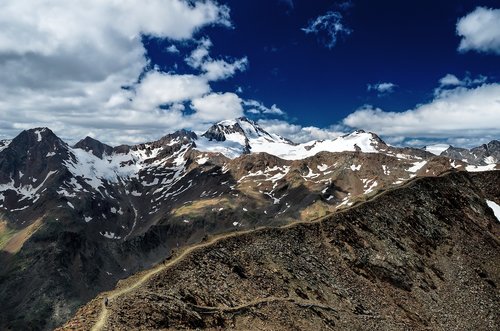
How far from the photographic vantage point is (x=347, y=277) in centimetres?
6531

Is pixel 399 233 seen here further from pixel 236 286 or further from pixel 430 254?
pixel 236 286

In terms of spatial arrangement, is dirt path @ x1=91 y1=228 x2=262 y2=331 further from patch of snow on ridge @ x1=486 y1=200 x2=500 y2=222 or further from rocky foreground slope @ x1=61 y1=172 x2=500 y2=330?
patch of snow on ridge @ x1=486 y1=200 x2=500 y2=222

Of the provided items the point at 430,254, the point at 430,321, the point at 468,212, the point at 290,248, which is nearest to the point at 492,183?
the point at 468,212

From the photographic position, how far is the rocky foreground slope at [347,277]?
44938 millimetres

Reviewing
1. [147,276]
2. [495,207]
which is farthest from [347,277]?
[495,207]

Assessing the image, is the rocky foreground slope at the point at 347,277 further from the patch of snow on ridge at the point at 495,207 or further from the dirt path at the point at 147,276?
the patch of snow on ridge at the point at 495,207

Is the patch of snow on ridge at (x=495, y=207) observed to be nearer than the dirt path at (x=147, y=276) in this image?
No

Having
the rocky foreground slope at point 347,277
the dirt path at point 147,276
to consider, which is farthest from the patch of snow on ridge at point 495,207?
the dirt path at point 147,276

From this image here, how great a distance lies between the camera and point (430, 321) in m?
65.0

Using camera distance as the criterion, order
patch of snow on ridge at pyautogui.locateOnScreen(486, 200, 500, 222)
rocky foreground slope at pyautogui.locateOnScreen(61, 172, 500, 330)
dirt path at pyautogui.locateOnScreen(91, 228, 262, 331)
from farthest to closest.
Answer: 1. patch of snow on ridge at pyautogui.locateOnScreen(486, 200, 500, 222)
2. rocky foreground slope at pyautogui.locateOnScreen(61, 172, 500, 330)
3. dirt path at pyautogui.locateOnScreen(91, 228, 262, 331)

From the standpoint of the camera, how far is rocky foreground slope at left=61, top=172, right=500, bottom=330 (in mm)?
44938

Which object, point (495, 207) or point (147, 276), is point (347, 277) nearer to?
point (147, 276)

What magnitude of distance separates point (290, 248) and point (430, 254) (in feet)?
110

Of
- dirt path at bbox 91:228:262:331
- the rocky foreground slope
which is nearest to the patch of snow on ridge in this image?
the rocky foreground slope
